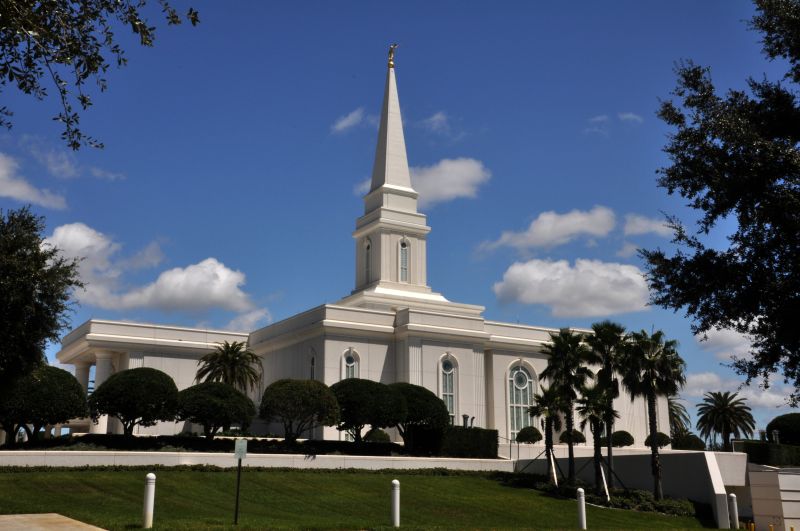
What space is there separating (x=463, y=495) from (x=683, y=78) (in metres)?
22.1

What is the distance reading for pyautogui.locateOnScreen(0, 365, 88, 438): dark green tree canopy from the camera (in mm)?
35969

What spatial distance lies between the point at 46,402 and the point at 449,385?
25.3 metres

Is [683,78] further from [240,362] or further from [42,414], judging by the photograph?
[240,362]

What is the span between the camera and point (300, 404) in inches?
1591

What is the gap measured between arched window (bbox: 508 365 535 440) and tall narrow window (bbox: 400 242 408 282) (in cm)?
988

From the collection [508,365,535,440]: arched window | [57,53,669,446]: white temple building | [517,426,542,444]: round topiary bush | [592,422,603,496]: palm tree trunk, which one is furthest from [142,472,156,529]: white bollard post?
[508,365,535,440]: arched window

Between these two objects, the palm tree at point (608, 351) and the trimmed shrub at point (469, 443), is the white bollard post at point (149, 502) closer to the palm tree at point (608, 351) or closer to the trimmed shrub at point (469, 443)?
the palm tree at point (608, 351)

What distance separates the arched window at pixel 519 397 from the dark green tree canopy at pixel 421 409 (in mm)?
13838

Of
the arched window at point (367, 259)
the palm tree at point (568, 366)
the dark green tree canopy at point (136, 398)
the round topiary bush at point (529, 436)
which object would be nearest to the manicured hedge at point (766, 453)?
the round topiary bush at point (529, 436)

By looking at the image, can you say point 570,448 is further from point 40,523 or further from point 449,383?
point 40,523

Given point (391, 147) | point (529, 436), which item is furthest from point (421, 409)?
point (391, 147)

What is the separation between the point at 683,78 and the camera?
16344 mm

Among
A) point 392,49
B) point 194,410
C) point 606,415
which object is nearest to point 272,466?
point 194,410

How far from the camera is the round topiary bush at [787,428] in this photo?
54.2 m
